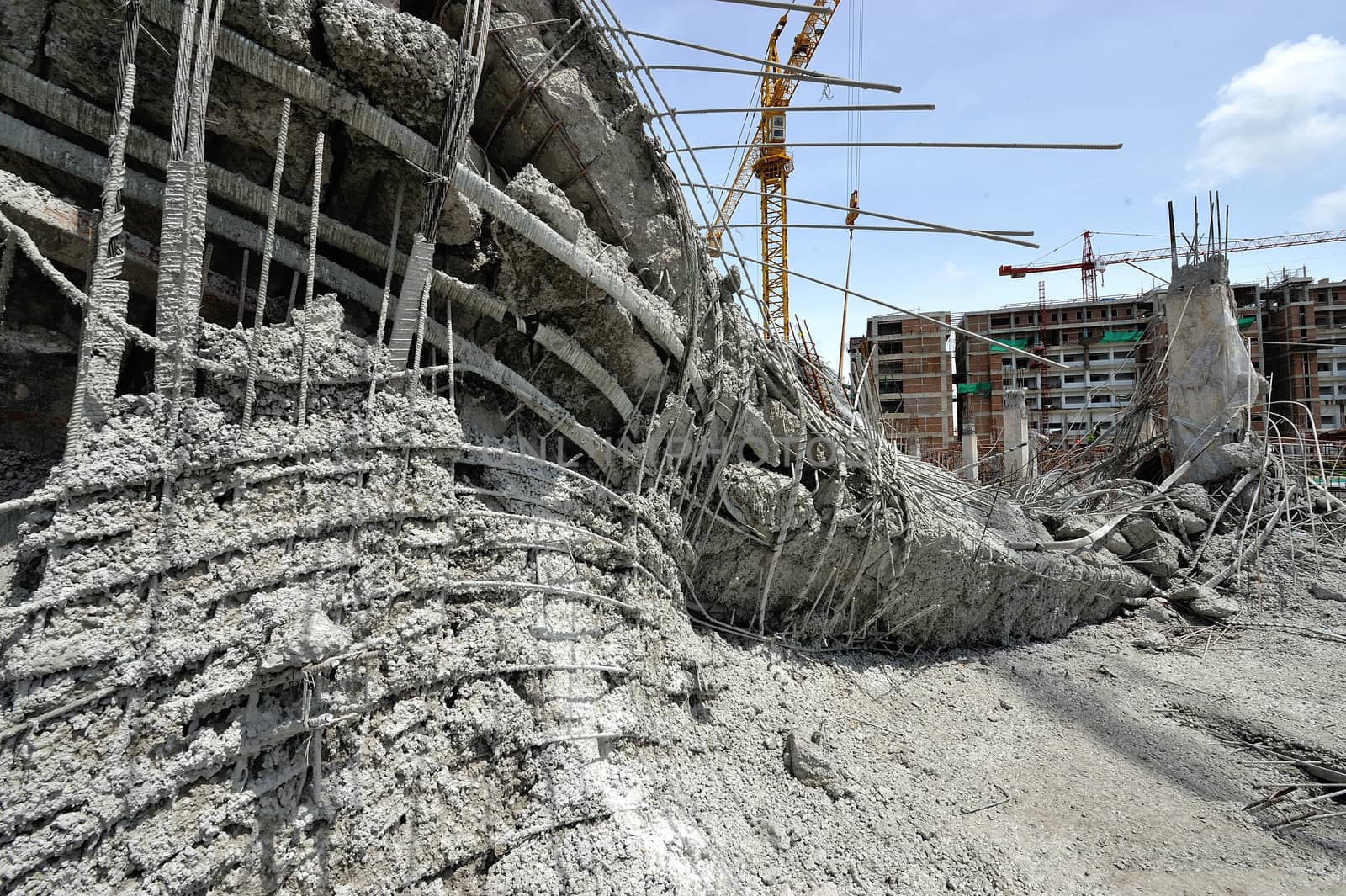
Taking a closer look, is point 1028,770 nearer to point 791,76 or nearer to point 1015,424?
point 791,76

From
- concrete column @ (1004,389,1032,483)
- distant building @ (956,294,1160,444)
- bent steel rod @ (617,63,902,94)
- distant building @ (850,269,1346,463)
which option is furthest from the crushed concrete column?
distant building @ (956,294,1160,444)

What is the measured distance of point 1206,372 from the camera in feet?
29.5

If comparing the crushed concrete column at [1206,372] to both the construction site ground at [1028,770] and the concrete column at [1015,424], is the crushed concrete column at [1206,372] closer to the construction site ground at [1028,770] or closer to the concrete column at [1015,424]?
the construction site ground at [1028,770]

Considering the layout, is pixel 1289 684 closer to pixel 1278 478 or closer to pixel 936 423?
pixel 1278 478

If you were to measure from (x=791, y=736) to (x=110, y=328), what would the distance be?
3.00 metres

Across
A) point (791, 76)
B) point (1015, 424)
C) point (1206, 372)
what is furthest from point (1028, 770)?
point (1015, 424)

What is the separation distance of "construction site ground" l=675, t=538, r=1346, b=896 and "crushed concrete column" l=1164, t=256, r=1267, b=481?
4.18 metres

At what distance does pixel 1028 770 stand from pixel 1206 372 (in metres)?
7.94

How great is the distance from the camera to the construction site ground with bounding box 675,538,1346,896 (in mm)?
2797

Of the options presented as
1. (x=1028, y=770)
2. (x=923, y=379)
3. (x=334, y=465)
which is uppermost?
(x=923, y=379)

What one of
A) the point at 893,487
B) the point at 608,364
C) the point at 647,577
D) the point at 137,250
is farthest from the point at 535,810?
the point at 893,487

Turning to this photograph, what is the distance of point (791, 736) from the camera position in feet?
10.4

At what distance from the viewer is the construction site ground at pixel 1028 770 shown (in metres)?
2.80

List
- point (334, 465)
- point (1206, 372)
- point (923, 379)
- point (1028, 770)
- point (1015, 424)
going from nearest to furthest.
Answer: point (334, 465), point (1028, 770), point (1206, 372), point (1015, 424), point (923, 379)
